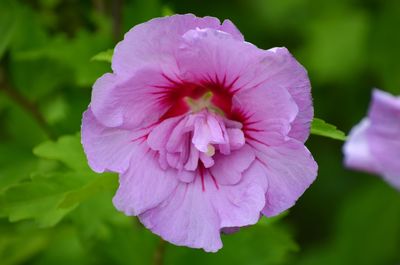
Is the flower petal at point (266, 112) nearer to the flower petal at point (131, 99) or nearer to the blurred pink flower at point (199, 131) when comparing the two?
the blurred pink flower at point (199, 131)

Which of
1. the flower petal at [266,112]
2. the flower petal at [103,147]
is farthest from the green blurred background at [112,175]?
the flower petal at [266,112]

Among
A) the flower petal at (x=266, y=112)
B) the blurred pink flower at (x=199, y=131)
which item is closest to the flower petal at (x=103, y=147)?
the blurred pink flower at (x=199, y=131)

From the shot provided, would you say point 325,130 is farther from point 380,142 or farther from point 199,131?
point 199,131

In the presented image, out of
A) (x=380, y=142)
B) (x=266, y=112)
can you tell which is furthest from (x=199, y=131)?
(x=380, y=142)

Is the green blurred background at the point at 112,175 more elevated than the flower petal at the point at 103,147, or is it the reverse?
the flower petal at the point at 103,147

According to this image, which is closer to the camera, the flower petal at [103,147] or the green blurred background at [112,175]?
the flower petal at [103,147]

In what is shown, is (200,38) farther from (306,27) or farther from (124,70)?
(306,27)
